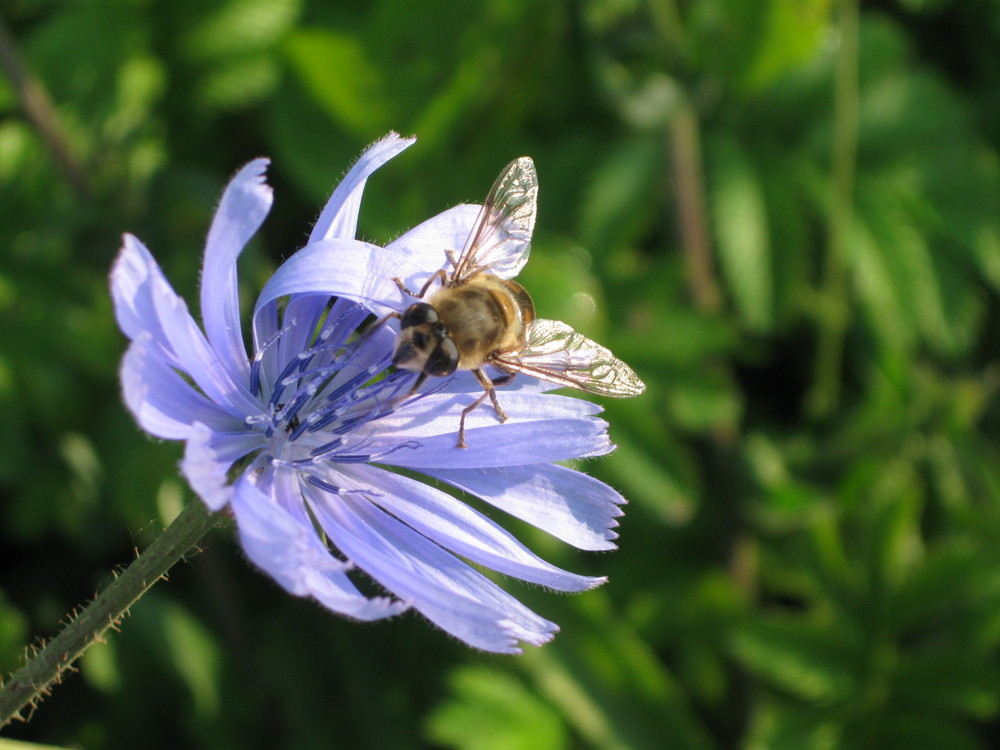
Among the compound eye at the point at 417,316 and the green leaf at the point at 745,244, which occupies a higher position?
the compound eye at the point at 417,316

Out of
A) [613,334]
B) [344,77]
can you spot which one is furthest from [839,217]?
[344,77]

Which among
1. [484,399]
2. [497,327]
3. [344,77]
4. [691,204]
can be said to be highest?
[344,77]

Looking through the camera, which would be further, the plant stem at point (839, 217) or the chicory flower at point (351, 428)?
the plant stem at point (839, 217)

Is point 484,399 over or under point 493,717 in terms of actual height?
over

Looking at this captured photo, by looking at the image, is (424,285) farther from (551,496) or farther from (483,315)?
(551,496)

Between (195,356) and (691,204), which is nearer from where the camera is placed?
(195,356)

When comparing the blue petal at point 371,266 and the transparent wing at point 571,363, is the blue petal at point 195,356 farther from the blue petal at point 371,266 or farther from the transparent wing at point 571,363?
the transparent wing at point 571,363

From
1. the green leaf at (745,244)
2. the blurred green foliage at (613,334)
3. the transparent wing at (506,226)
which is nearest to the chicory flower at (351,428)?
the transparent wing at (506,226)

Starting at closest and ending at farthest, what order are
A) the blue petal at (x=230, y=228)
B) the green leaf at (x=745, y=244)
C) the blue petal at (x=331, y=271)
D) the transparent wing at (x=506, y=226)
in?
the blue petal at (x=230, y=228) → the blue petal at (x=331, y=271) → the transparent wing at (x=506, y=226) → the green leaf at (x=745, y=244)

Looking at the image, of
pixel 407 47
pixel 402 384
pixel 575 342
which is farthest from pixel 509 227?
pixel 407 47
